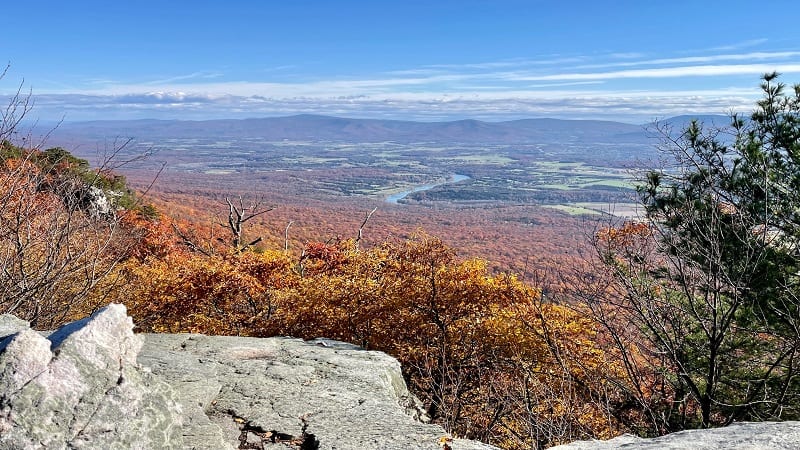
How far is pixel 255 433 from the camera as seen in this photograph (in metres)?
5.85

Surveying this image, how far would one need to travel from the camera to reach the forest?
8.42 m

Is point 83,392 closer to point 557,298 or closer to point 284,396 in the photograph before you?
point 284,396

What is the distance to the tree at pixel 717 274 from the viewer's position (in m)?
8.45

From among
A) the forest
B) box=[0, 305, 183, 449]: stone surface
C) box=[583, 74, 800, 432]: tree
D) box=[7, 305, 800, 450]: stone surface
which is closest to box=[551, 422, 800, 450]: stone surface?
box=[7, 305, 800, 450]: stone surface

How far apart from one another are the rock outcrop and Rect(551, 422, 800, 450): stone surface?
Result: 140 centimetres

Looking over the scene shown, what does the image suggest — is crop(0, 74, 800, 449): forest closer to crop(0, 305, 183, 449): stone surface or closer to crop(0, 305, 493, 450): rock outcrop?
crop(0, 305, 493, 450): rock outcrop

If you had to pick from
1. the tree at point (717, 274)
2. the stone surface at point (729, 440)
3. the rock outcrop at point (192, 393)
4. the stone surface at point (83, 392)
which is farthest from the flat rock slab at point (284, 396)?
the tree at point (717, 274)

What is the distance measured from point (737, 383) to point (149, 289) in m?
15.6

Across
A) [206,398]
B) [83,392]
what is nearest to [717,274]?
[206,398]

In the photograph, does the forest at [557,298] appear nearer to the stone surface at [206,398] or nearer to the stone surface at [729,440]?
the stone surface at [206,398]

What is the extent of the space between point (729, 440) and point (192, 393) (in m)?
5.22

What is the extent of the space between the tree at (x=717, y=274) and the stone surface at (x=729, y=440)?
2.52m

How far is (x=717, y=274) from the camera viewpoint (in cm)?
712

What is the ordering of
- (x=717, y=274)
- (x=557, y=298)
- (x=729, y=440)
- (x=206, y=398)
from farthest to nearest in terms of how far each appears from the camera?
(x=557, y=298)
(x=717, y=274)
(x=206, y=398)
(x=729, y=440)
